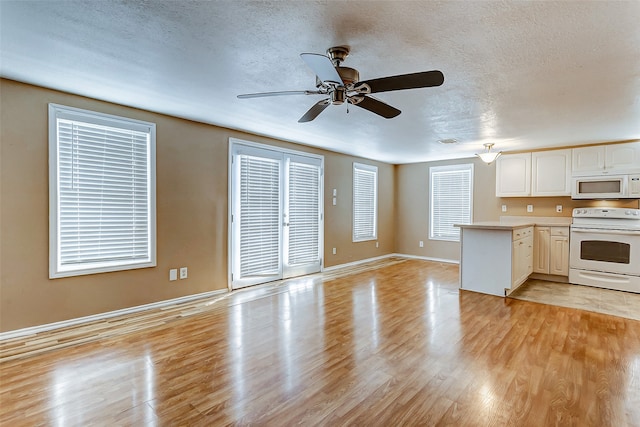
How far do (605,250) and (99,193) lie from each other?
669 cm

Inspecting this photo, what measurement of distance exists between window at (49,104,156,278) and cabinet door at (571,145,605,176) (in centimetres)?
620

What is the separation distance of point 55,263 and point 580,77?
494 cm

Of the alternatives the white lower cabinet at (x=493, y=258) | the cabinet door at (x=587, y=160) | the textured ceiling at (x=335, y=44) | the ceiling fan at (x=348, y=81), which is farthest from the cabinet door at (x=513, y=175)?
the ceiling fan at (x=348, y=81)

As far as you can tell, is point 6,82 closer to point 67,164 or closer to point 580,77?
point 67,164

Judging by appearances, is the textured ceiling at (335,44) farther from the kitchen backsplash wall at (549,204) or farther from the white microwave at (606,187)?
the kitchen backsplash wall at (549,204)

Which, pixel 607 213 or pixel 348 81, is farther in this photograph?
pixel 607 213

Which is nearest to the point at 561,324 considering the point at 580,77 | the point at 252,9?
the point at 580,77

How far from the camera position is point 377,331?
3172 mm

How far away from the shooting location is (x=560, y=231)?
5184 mm

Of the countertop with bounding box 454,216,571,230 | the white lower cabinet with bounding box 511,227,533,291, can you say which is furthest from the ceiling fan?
the white lower cabinet with bounding box 511,227,533,291

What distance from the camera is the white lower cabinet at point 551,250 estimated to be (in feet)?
16.9

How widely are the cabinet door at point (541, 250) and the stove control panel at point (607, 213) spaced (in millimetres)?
501

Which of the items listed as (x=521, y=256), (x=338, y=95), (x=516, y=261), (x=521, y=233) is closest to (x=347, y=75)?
(x=338, y=95)

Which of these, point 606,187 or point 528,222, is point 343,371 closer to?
point 528,222
